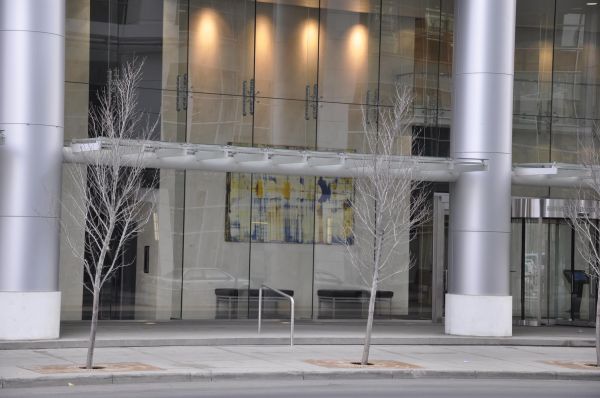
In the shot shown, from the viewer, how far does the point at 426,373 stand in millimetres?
18688

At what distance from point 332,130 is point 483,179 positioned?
5718mm

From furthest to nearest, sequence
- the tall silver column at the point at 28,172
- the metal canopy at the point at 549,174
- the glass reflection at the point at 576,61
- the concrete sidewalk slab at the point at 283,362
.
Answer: the glass reflection at the point at 576,61, the metal canopy at the point at 549,174, the tall silver column at the point at 28,172, the concrete sidewalk slab at the point at 283,362

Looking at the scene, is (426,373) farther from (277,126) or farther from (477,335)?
(277,126)

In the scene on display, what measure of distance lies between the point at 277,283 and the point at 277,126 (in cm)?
410

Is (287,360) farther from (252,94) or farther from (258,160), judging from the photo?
(252,94)

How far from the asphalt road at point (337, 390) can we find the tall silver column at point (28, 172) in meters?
5.01

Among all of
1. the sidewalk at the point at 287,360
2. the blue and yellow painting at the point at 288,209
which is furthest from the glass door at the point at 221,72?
the sidewalk at the point at 287,360

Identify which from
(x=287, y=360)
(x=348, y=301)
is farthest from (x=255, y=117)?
(x=287, y=360)

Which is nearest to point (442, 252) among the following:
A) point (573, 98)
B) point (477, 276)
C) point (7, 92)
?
point (477, 276)

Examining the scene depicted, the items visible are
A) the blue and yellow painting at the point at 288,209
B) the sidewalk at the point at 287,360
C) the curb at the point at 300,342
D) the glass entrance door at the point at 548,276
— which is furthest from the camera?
the glass entrance door at the point at 548,276

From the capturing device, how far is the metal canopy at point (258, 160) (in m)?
21.2

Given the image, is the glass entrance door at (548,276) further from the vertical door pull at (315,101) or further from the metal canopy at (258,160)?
the vertical door pull at (315,101)

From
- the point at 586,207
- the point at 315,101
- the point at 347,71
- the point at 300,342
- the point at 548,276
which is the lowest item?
the point at 300,342

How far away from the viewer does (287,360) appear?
64.3ft
